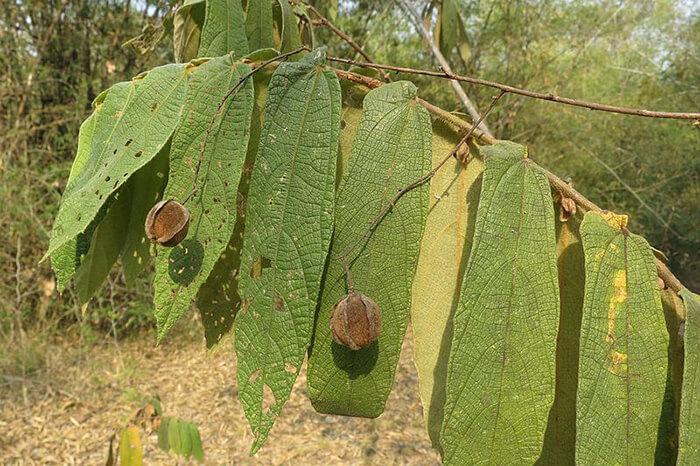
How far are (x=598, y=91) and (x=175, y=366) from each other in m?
5.59

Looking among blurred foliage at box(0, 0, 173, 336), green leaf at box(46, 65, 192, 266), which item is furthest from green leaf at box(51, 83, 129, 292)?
blurred foliage at box(0, 0, 173, 336)

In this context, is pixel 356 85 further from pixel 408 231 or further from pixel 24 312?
pixel 24 312

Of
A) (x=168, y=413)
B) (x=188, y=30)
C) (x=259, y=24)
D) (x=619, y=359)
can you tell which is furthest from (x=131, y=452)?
(x=168, y=413)

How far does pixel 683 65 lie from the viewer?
679 centimetres

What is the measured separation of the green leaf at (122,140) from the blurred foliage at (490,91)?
324 centimetres

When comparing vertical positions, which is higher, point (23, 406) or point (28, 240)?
point (28, 240)

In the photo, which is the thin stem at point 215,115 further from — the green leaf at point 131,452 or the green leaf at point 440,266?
the green leaf at point 131,452

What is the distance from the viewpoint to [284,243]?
49 centimetres

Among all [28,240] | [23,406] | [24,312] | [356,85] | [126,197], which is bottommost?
[23,406]

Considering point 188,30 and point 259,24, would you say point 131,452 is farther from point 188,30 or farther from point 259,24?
point 259,24

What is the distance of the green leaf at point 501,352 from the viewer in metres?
0.44

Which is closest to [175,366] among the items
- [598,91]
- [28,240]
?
[28,240]

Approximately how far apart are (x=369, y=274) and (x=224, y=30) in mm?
374

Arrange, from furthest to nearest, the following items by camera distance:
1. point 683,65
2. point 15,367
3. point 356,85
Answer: point 683,65 → point 15,367 → point 356,85
